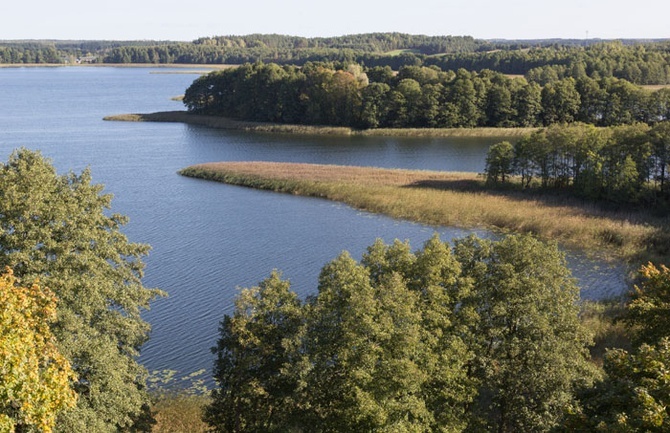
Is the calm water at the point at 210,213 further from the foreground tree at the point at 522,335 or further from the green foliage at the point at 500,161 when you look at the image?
the green foliage at the point at 500,161

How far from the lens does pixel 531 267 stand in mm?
22406

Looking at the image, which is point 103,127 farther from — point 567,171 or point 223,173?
point 567,171

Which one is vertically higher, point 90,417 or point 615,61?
point 615,61

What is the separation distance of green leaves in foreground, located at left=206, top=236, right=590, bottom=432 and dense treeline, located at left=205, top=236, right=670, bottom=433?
0.14 feet

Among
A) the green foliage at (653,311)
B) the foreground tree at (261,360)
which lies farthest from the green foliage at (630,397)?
the foreground tree at (261,360)

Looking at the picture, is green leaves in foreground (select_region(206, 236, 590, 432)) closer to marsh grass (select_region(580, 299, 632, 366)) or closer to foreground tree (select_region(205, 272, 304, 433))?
foreground tree (select_region(205, 272, 304, 433))

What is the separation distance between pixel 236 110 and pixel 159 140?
1174 inches

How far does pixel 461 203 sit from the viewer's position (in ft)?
174

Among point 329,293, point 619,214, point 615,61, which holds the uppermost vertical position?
point 615,61

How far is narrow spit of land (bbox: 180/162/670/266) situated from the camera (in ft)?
146

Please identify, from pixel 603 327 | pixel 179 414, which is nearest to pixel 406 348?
pixel 179 414

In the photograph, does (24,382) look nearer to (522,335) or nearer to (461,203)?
(522,335)

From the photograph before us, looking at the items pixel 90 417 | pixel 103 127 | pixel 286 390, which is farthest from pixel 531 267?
pixel 103 127

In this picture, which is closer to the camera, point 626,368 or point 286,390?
point 626,368
